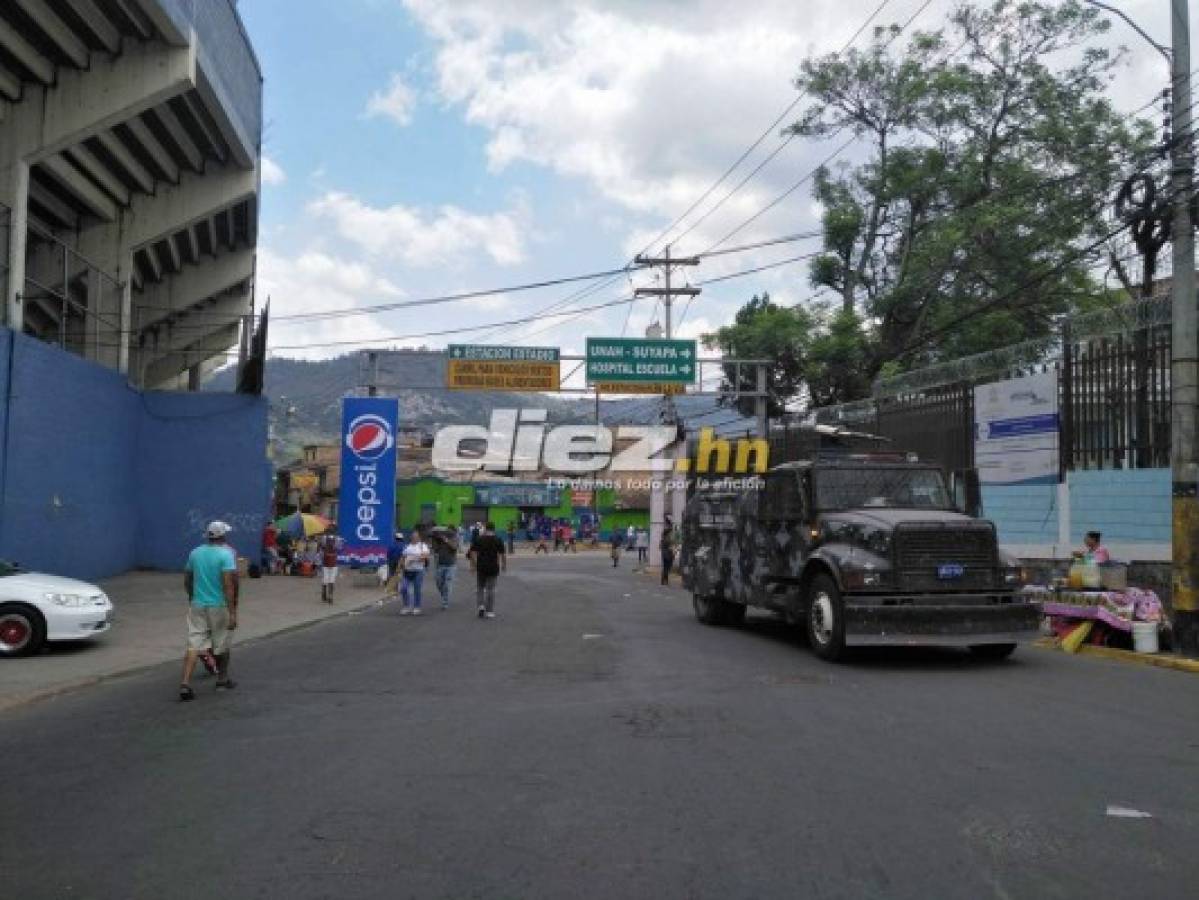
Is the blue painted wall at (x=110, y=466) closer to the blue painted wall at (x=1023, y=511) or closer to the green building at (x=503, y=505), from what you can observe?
the blue painted wall at (x=1023, y=511)

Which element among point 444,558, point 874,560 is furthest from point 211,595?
point 444,558

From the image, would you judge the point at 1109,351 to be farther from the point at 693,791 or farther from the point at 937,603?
the point at 693,791

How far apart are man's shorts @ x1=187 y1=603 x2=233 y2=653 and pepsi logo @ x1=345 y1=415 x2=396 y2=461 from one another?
17.3m

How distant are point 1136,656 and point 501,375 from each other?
19.4 meters

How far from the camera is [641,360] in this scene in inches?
1192

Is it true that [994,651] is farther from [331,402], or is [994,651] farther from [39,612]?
[331,402]

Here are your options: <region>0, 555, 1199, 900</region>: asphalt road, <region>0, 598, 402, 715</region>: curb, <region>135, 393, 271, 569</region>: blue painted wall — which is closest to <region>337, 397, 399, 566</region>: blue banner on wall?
<region>135, 393, 271, 569</region>: blue painted wall

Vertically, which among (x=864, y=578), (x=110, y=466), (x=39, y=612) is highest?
(x=110, y=466)

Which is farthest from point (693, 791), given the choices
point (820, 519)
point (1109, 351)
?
point (1109, 351)

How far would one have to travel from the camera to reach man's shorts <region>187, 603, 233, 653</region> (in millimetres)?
10328

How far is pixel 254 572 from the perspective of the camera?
2867 cm

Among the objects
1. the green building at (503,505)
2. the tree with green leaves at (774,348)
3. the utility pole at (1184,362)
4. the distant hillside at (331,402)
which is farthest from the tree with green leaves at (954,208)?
the distant hillside at (331,402)

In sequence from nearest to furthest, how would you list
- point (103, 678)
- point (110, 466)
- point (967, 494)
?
point (103, 678) < point (967, 494) < point (110, 466)

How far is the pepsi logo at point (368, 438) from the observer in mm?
27594
